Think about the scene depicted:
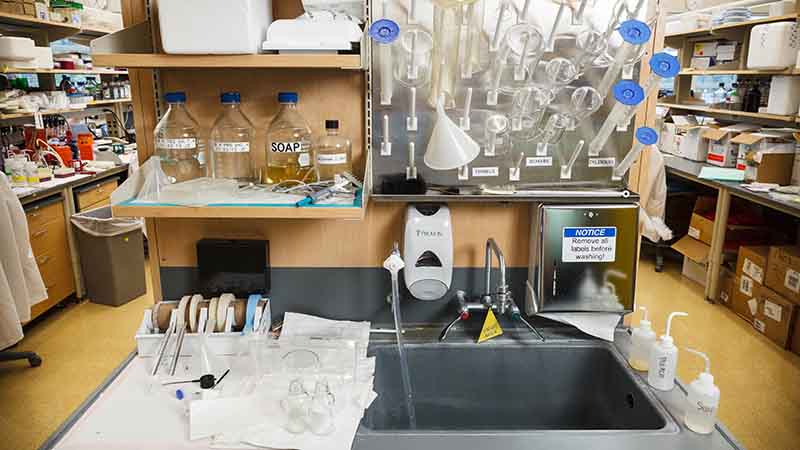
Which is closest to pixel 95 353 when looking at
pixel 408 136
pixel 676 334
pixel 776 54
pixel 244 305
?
pixel 244 305

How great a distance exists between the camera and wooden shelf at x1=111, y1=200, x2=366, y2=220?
1240 mm

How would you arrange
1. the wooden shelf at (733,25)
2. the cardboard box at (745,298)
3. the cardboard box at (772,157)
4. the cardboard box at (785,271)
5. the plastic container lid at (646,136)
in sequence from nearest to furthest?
the plastic container lid at (646,136)
the cardboard box at (785,271)
the cardboard box at (745,298)
the cardboard box at (772,157)
the wooden shelf at (733,25)

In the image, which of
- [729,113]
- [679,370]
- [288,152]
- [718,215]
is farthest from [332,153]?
[729,113]

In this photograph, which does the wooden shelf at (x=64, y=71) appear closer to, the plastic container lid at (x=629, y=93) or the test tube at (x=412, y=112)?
the test tube at (x=412, y=112)

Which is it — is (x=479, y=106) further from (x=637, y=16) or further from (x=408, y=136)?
(x=637, y=16)

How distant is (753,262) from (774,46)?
1.37 meters

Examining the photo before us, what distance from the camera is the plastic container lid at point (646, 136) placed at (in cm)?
136

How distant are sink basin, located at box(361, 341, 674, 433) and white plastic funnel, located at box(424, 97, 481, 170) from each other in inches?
20.0

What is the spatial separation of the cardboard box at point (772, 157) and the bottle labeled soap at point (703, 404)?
119 inches

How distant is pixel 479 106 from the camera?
144cm

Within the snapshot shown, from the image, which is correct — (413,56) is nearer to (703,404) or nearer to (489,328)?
(489,328)

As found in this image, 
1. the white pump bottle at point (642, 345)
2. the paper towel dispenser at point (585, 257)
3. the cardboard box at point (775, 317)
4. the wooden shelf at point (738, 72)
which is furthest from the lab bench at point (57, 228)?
the cardboard box at point (775, 317)

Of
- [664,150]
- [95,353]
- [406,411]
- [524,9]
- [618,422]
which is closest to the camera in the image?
[524,9]

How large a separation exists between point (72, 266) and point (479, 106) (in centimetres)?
326
